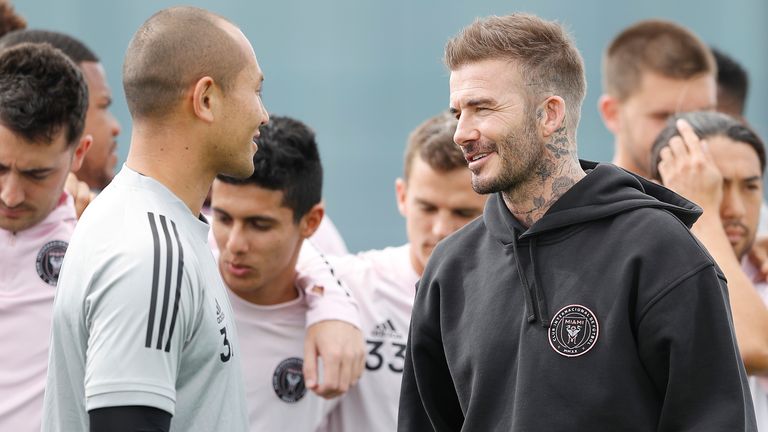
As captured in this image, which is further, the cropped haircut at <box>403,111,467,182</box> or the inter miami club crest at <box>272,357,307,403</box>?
the cropped haircut at <box>403,111,467,182</box>

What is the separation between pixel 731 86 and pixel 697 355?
490 centimetres

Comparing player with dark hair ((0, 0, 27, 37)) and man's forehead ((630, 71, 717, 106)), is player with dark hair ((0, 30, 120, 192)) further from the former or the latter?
man's forehead ((630, 71, 717, 106))

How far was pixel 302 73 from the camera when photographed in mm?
12875

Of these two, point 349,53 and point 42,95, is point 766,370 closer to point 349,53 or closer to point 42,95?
point 42,95

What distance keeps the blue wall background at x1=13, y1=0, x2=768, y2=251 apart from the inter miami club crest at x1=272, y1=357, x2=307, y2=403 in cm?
872

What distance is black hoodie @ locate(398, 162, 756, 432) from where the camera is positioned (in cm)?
257

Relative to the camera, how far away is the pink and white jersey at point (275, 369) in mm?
3930

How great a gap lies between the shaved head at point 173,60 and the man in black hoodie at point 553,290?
606mm

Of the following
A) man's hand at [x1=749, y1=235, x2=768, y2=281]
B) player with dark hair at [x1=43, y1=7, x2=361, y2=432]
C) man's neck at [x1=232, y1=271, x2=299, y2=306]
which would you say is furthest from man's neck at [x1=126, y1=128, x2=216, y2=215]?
man's hand at [x1=749, y1=235, x2=768, y2=281]

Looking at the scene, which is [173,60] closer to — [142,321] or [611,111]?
[142,321]

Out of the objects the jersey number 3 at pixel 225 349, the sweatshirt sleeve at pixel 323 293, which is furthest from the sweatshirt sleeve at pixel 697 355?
the sweatshirt sleeve at pixel 323 293

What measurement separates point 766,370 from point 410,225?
1.43 metres

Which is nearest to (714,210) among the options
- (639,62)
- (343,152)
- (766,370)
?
(766,370)

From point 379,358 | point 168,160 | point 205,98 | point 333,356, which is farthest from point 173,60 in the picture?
point 379,358
